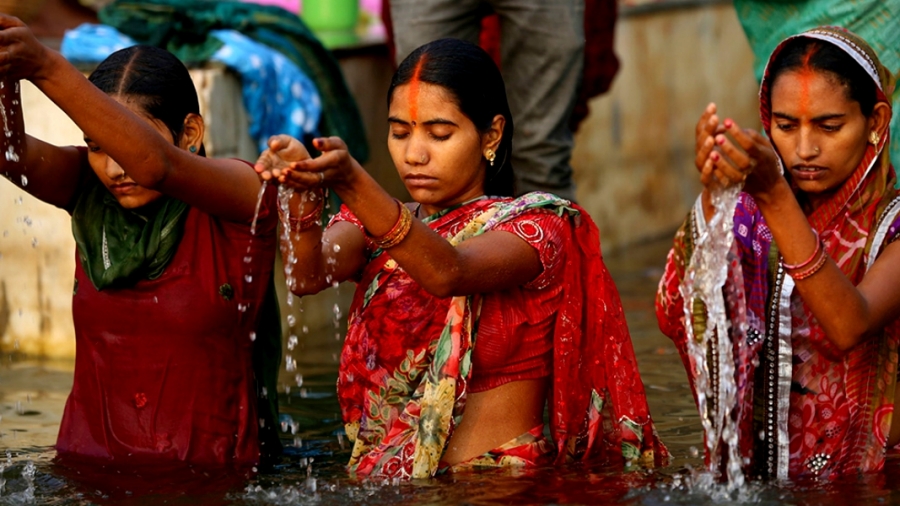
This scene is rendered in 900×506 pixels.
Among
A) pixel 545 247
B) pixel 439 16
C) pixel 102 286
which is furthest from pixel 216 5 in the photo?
pixel 545 247

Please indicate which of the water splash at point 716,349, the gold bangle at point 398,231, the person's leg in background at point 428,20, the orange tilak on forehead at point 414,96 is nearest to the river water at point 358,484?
the water splash at point 716,349

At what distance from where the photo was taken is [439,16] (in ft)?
21.0

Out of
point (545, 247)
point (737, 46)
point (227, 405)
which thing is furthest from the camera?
point (737, 46)

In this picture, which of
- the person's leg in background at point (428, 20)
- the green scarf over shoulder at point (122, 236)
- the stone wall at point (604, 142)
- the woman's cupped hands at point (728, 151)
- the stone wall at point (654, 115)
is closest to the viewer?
the woman's cupped hands at point (728, 151)

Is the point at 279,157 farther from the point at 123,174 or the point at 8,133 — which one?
the point at 8,133

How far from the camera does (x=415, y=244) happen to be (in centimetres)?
380

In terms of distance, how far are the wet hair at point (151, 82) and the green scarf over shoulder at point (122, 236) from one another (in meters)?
0.24

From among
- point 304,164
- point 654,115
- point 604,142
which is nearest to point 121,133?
point 304,164

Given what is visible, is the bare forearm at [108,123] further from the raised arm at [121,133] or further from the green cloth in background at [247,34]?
the green cloth in background at [247,34]

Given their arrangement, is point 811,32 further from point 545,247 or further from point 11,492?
point 11,492

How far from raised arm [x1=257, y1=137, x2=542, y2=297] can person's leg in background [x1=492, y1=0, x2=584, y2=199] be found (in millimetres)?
2181

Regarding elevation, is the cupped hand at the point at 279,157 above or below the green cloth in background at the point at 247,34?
below

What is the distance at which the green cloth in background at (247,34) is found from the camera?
266 inches

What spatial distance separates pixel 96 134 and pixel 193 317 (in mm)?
719
